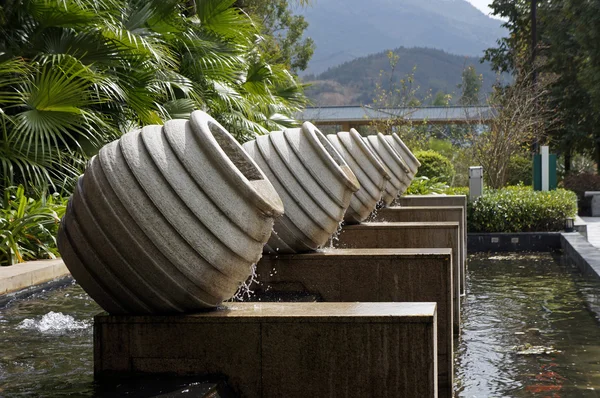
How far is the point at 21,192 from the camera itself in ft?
33.4

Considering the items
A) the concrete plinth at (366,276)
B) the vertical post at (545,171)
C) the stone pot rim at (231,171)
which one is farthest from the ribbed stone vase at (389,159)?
the vertical post at (545,171)

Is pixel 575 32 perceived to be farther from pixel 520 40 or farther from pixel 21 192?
pixel 21 192

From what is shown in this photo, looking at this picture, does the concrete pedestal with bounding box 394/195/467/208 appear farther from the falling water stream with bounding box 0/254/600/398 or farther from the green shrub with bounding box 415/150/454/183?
the green shrub with bounding box 415/150/454/183

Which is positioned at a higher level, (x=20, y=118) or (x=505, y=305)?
(x=20, y=118)

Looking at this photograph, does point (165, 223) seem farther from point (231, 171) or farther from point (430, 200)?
point (430, 200)

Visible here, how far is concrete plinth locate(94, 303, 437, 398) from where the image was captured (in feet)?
13.1

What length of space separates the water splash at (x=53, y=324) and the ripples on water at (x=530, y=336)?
2763 mm

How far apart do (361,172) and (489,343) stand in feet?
7.37

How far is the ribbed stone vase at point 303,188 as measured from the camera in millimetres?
6055

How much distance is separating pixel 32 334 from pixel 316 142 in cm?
238

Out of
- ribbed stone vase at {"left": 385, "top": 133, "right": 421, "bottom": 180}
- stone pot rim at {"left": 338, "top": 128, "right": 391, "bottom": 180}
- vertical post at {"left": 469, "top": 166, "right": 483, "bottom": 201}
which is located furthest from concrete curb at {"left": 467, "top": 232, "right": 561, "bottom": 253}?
stone pot rim at {"left": 338, "top": 128, "right": 391, "bottom": 180}

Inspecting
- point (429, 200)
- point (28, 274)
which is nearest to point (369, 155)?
point (28, 274)

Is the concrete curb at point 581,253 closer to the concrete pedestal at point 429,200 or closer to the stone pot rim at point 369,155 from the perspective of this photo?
the concrete pedestal at point 429,200

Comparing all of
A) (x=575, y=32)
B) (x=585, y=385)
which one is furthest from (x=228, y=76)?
(x=575, y=32)
